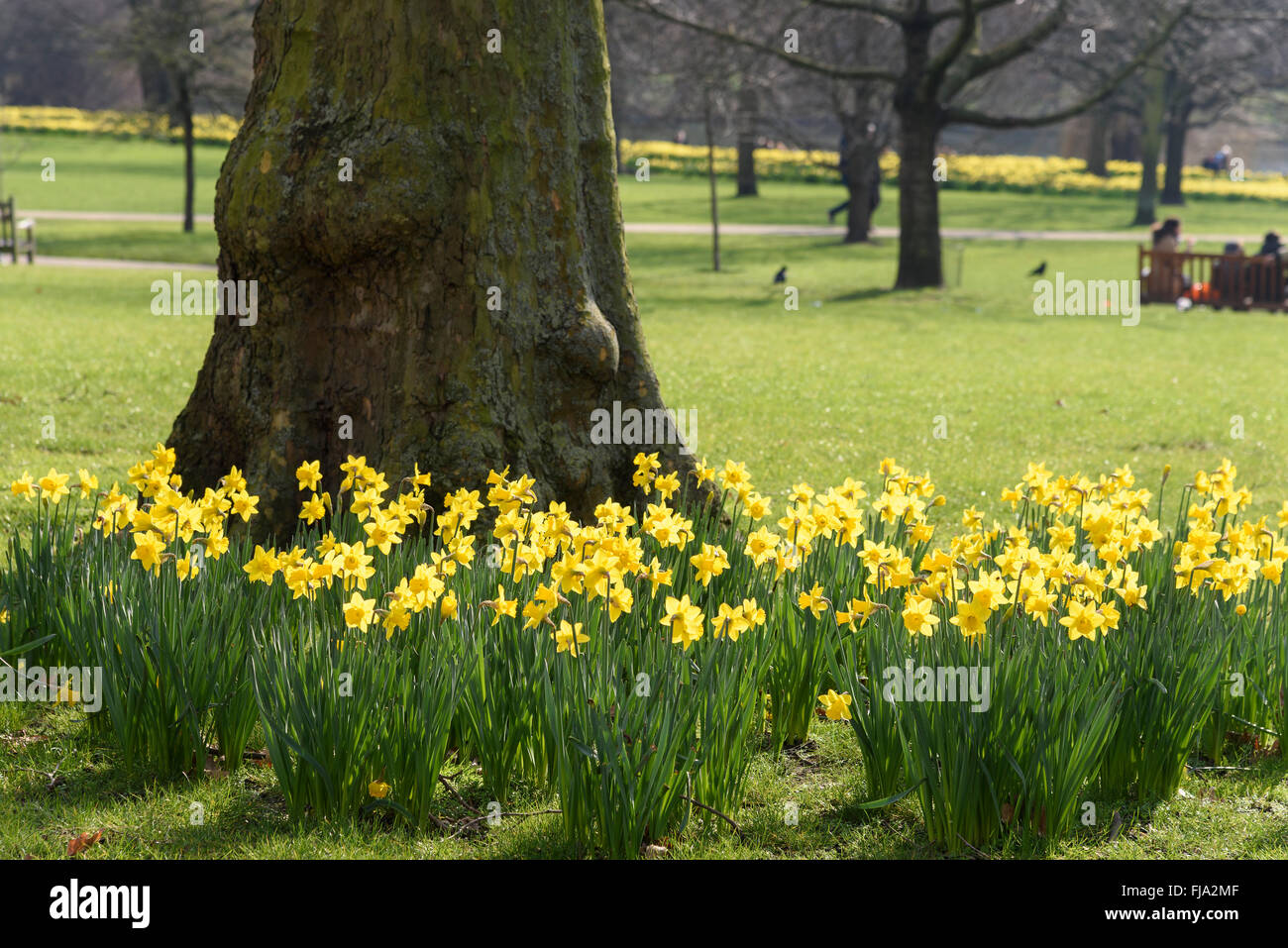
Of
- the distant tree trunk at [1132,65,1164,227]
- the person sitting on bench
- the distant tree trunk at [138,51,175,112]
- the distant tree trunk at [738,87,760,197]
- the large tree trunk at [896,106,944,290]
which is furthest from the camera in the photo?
the distant tree trunk at [138,51,175,112]

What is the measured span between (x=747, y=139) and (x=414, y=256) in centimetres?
3327

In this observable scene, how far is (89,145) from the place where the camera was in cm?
4928

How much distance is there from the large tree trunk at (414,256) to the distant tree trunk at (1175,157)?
140ft

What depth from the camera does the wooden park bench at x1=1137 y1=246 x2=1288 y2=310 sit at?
816 inches

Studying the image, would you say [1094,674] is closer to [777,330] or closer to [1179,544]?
[1179,544]

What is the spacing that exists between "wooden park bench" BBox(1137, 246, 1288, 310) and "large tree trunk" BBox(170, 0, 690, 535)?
59.3ft


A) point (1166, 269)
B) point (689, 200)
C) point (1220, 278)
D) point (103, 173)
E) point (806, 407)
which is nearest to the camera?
point (806, 407)

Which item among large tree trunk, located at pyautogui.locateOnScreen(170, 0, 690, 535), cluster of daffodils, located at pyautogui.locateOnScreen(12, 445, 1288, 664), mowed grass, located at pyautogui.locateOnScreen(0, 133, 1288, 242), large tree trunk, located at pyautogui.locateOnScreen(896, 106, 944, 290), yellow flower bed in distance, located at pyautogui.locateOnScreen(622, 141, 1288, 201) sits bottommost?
cluster of daffodils, located at pyautogui.locateOnScreen(12, 445, 1288, 664)

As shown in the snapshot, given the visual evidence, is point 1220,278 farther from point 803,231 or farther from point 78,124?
point 78,124

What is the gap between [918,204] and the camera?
2116 centimetres

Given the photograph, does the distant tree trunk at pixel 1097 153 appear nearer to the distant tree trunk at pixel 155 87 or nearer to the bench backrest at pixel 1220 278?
the bench backrest at pixel 1220 278

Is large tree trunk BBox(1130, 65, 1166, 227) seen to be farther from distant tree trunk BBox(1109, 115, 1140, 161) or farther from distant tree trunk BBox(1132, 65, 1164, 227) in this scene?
distant tree trunk BBox(1109, 115, 1140, 161)

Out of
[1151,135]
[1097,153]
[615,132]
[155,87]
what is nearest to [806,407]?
[615,132]

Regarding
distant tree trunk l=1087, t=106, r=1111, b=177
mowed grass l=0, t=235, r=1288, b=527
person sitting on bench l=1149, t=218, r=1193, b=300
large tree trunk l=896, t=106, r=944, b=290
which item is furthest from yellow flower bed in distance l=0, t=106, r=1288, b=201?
mowed grass l=0, t=235, r=1288, b=527
